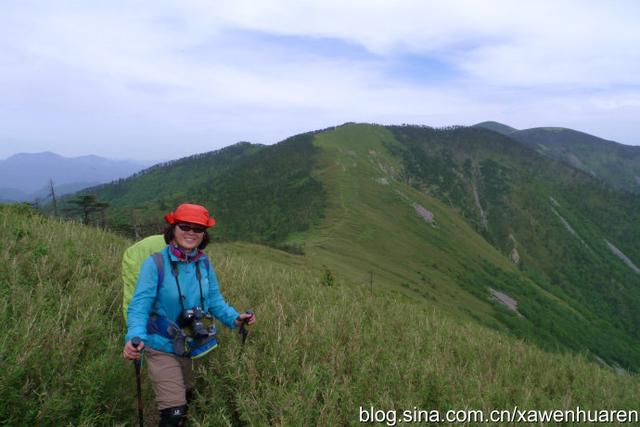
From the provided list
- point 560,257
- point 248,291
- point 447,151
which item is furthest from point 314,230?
point 447,151

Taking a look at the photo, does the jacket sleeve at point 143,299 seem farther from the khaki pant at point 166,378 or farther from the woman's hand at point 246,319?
the woman's hand at point 246,319

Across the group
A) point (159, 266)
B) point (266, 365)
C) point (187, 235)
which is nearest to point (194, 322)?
point (159, 266)

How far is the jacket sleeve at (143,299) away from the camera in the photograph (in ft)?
11.2

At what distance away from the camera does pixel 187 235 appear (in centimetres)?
374

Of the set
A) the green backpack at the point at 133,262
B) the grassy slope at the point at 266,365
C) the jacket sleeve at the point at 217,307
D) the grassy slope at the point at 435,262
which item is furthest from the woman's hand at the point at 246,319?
the grassy slope at the point at 435,262

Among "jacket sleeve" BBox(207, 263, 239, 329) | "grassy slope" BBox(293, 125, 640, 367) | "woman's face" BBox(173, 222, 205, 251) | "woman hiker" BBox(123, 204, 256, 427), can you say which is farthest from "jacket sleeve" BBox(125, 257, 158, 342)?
"grassy slope" BBox(293, 125, 640, 367)

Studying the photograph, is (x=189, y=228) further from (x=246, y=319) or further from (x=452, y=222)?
(x=452, y=222)

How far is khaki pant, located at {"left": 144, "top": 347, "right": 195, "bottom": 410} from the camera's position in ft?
11.4

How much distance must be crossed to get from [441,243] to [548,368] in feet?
215

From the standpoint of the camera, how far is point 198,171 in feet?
650

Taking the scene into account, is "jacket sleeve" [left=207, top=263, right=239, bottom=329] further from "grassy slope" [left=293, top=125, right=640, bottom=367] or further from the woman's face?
"grassy slope" [left=293, top=125, right=640, bottom=367]

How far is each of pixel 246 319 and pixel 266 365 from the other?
1.72 ft

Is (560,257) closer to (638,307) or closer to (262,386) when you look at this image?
(638,307)

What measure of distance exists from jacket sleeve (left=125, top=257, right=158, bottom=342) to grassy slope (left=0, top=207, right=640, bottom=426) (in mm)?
492
